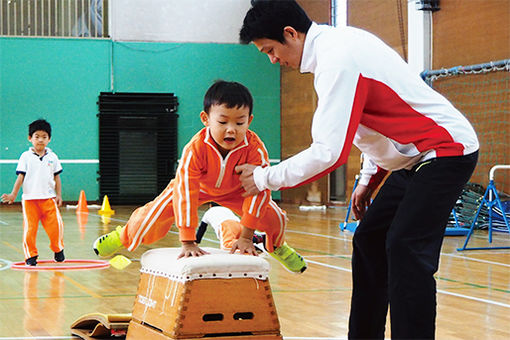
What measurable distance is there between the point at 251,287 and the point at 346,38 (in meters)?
1.13

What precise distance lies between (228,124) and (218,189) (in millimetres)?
390

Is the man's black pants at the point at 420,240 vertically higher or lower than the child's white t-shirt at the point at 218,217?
higher

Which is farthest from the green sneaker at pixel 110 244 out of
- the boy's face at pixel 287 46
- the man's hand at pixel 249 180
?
the boy's face at pixel 287 46

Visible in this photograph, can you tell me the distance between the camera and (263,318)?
312 centimetres

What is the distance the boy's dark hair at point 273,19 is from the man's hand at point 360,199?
77 centimetres

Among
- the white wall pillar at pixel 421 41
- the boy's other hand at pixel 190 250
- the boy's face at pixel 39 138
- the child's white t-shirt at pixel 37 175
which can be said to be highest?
the white wall pillar at pixel 421 41

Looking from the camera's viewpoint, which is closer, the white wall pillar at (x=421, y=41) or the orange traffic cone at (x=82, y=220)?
the orange traffic cone at (x=82, y=220)

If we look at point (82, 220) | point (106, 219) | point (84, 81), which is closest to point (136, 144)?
point (84, 81)

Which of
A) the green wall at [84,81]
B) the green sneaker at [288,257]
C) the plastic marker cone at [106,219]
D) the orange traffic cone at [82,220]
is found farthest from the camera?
the green wall at [84,81]

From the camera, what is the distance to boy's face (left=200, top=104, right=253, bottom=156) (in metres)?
3.41

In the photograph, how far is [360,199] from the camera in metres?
3.10

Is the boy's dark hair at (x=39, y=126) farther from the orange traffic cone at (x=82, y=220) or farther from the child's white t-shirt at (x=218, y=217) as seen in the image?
the orange traffic cone at (x=82, y=220)

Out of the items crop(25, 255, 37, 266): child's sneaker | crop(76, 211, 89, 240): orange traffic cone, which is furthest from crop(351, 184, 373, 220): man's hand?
crop(76, 211, 89, 240): orange traffic cone

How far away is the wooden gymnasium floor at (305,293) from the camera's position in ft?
13.0
